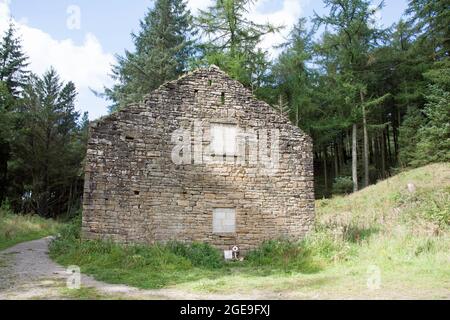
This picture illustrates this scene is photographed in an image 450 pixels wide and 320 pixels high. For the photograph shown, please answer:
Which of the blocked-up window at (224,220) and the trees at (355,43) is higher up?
the trees at (355,43)

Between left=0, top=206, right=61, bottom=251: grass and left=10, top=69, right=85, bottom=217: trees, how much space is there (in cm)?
747

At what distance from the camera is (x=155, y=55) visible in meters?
26.4

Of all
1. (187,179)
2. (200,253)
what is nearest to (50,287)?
(200,253)

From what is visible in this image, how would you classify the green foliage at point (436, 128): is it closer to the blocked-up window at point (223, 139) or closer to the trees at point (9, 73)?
the blocked-up window at point (223, 139)

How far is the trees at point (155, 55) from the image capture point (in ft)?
85.6

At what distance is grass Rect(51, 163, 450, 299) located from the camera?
7273 millimetres

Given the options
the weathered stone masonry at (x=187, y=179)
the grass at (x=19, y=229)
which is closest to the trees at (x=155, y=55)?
the grass at (x=19, y=229)

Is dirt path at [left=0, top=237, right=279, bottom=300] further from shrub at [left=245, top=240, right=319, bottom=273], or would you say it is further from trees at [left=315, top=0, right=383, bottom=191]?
trees at [left=315, top=0, right=383, bottom=191]

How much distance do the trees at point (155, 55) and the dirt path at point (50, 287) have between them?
17325mm

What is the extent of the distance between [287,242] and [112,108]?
21559 millimetres

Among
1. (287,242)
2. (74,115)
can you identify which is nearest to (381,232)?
(287,242)

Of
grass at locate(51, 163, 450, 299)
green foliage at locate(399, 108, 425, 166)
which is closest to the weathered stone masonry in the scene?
grass at locate(51, 163, 450, 299)

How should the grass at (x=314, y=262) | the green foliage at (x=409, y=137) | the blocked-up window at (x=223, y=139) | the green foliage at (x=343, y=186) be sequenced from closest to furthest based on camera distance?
the grass at (x=314, y=262), the blocked-up window at (x=223, y=139), the green foliage at (x=343, y=186), the green foliage at (x=409, y=137)

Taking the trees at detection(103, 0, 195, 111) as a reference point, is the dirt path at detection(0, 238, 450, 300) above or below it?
below
